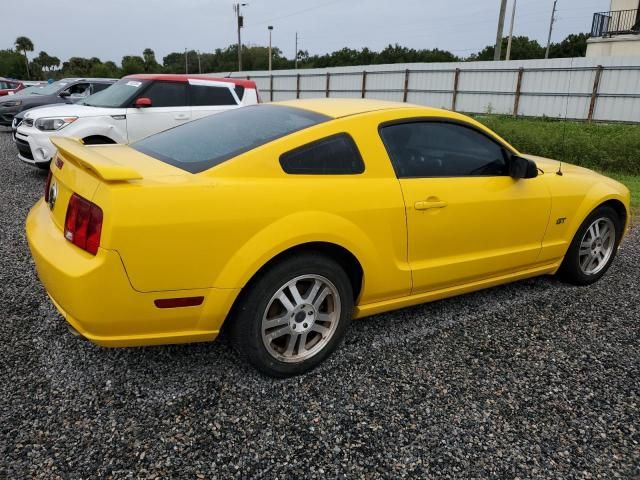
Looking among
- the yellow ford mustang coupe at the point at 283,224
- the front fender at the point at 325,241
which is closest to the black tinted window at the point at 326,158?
the yellow ford mustang coupe at the point at 283,224

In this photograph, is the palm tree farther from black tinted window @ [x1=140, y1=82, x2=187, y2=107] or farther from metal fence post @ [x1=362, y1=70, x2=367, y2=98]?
black tinted window @ [x1=140, y1=82, x2=187, y2=107]

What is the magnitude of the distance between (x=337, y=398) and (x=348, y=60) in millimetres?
65508

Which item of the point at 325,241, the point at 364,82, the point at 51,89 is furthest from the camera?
the point at 364,82

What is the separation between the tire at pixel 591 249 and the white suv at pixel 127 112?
6.23m

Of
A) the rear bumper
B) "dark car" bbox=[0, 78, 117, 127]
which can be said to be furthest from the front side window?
the rear bumper

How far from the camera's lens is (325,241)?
268cm

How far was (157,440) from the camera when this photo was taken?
7.53ft

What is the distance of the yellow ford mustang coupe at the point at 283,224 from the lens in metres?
2.32

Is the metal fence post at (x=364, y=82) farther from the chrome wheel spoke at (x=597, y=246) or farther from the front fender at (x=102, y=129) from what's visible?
the chrome wheel spoke at (x=597, y=246)

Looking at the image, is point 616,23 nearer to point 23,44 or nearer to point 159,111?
point 159,111

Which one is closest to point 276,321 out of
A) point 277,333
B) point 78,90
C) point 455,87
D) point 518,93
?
point 277,333

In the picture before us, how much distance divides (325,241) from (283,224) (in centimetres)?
27

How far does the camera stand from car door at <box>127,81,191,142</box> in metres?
7.80

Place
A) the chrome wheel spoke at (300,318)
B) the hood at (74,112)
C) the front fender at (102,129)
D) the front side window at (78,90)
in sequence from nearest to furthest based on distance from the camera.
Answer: the chrome wheel spoke at (300,318) < the front fender at (102,129) < the hood at (74,112) < the front side window at (78,90)
